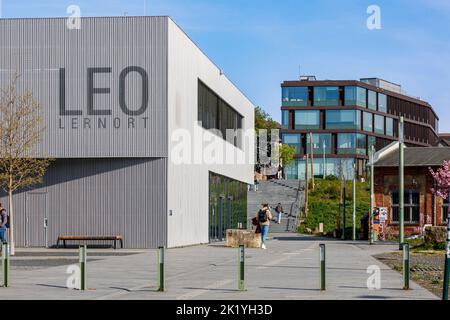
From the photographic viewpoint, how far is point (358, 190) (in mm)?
102000

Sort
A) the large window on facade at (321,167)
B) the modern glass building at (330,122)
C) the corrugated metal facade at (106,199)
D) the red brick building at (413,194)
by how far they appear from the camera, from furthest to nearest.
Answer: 1. the modern glass building at (330,122)
2. the large window on facade at (321,167)
3. the red brick building at (413,194)
4. the corrugated metal facade at (106,199)

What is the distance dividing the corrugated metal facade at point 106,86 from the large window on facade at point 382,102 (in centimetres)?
9055

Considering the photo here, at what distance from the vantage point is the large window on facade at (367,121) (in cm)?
12312

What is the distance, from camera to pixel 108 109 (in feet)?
131

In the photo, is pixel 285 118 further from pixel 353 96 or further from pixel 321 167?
pixel 353 96

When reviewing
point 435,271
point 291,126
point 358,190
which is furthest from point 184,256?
Answer: point 291,126

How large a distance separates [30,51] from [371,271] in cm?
2142

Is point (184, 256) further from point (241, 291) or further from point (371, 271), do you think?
point (241, 291)

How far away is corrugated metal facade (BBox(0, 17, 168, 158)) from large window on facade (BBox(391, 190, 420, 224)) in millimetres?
26651

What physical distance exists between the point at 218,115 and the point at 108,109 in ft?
53.4

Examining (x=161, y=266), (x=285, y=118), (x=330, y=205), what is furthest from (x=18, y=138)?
(x=285, y=118)

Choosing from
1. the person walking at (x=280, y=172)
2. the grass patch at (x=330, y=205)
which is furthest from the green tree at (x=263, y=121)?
the grass patch at (x=330, y=205)

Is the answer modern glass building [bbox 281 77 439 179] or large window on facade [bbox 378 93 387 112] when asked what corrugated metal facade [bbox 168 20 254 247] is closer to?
modern glass building [bbox 281 77 439 179]

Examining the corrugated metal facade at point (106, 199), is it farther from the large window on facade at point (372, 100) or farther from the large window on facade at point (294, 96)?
the large window on facade at point (372, 100)
